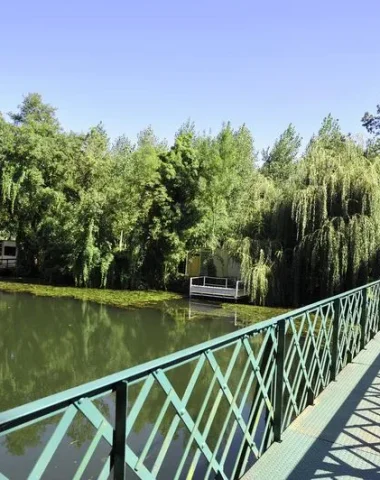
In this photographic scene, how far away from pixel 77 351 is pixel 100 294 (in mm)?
7770

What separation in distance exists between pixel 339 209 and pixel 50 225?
1231 cm

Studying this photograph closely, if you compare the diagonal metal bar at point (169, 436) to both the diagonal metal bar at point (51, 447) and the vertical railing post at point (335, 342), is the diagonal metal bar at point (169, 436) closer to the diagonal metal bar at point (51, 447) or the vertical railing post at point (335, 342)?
the diagonal metal bar at point (51, 447)

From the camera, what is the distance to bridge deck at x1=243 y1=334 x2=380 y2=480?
8.44 ft

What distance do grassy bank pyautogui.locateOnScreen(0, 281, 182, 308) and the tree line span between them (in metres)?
1.09

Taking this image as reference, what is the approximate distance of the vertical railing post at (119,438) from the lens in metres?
1.61

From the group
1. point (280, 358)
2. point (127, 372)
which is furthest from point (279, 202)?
point (127, 372)

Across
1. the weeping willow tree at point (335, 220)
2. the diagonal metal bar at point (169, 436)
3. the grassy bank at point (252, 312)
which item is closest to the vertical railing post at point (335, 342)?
the diagonal metal bar at point (169, 436)

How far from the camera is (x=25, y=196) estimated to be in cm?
1998

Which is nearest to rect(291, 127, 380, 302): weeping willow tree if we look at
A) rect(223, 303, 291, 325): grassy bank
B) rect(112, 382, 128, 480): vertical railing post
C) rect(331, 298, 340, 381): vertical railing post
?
rect(223, 303, 291, 325): grassy bank

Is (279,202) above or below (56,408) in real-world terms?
above

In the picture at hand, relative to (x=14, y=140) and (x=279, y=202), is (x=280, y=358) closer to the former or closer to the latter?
Answer: (x=279, y=202)

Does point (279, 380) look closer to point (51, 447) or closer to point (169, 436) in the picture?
point (169, 436)

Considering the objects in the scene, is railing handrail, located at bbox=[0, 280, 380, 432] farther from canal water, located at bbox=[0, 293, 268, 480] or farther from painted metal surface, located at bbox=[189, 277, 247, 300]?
painted metal surface, located at bbox=[189, 277, 247, 300]

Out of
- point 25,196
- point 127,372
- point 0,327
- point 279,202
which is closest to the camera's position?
point 127,372
